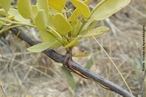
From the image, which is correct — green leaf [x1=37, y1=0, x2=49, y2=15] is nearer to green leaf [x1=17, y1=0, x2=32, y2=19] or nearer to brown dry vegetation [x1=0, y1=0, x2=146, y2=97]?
green leaf [x1=17, y1=0, x2=32, y2=19]

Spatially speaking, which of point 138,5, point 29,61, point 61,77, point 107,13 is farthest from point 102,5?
point 138,5

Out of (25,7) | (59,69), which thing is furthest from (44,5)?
(59,69)

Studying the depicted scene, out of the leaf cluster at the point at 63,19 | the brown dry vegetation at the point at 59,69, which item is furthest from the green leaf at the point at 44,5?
the brown dry vegetation at the point at 59,69

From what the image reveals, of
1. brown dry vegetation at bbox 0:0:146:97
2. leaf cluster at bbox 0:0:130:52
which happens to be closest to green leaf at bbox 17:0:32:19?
leaf cluster at bbox 0:0:130:52

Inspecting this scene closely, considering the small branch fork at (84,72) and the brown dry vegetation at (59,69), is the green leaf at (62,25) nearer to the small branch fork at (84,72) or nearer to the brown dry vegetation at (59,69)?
the small branch fork at (84,72)

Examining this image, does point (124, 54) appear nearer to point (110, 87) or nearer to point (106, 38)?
point (106, 38)

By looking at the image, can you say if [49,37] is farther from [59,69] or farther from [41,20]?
[59,69]

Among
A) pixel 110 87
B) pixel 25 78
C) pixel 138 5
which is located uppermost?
pixel 110 87
